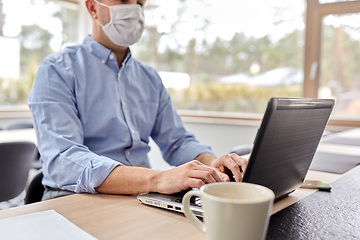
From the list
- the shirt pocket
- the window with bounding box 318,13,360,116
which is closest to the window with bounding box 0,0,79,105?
the shirt pocket

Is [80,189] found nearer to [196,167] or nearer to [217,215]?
[196,167]

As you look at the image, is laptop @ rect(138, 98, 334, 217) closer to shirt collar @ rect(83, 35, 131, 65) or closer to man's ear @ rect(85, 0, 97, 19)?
shirt collar @ rect(83, 35, 131, 65)

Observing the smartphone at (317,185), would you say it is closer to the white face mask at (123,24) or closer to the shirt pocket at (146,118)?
the shirt pocket at (146,118)

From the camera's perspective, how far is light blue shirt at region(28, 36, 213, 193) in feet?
3.20

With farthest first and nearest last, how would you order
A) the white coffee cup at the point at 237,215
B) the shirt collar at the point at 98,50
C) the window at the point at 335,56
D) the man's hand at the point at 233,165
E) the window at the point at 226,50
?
the window at the point at 226,50
the window at the point at 335,56
the shirt collar at the point at 98,50
the man's hand at the point at 233,165
the white coffee cup at the point at 237,215

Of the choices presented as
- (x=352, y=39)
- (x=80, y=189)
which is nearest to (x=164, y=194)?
(x=80, y=189)

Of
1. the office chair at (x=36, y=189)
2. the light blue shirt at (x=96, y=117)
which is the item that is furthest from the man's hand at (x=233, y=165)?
the office chair at (x=36, y=189)

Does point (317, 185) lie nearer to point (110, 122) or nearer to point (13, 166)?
point (110, 122)

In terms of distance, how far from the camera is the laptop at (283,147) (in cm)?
59

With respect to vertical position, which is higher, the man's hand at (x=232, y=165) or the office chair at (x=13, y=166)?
the man's hand at (x=232, y=165)

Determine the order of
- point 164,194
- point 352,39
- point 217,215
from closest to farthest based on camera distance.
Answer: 1. point 217,215
2. point 164,194
3. point 352,39

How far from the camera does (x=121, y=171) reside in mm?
900

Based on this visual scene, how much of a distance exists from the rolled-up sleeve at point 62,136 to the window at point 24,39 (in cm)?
334

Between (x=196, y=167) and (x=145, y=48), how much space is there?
401 cm
